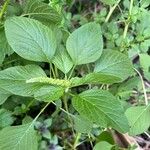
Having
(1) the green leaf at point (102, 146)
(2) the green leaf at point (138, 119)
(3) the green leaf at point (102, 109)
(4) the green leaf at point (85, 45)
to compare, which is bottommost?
(1) the green leaf at point (102, 146)

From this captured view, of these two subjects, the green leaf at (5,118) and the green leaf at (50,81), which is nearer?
the green leaf at (50,81)

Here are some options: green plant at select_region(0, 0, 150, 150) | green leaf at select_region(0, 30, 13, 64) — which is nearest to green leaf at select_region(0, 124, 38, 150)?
green plant at select_region(0, 0, 150, 150)

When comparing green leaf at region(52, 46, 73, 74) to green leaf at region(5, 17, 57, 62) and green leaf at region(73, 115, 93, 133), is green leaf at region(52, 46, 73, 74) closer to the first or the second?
green leaf at region(5, 17, 57, 62)

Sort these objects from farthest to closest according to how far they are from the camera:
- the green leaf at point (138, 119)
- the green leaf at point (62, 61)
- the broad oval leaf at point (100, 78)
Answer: the green leaf at point (138, 119) < the green leaf at point (62, 61) < the broad oval leaf at point (100, 78)

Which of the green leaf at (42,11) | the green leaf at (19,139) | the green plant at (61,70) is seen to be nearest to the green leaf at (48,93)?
the green plant at (61,70)

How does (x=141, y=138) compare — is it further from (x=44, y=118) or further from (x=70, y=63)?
(x=70, y=63)

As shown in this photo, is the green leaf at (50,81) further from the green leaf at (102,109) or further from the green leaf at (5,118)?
the green leaf at (5,118)
